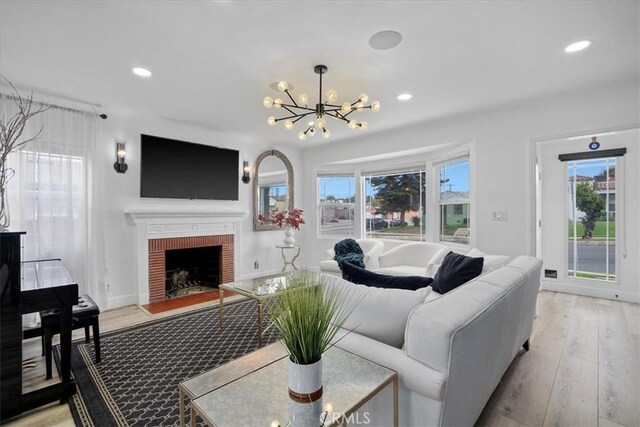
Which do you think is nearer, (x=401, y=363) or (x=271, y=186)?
(x=401, y=363)

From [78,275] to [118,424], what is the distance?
2.47 metres

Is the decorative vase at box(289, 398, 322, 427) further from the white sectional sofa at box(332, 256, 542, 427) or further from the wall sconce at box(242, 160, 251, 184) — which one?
the wall sconce at box(242, 160, 251, 184)

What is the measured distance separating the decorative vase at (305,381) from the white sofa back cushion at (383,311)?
17.4 inches

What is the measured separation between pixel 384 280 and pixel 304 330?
2.96 feet

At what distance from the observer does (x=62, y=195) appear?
11.2 ft

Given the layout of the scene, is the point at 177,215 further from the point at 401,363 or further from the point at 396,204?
the point at 401,363

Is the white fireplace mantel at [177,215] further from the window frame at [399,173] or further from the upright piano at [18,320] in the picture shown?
the window frame at [399,173]

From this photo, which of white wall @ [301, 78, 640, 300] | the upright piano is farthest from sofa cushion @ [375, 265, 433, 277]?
the upright piano

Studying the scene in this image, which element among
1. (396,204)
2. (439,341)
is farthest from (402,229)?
(439,341)

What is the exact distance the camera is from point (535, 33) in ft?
7.16

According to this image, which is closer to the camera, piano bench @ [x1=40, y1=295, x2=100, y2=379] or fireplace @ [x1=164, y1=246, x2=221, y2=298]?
piano bench @ [x1=40, y1=295, x2=100, y2=379]

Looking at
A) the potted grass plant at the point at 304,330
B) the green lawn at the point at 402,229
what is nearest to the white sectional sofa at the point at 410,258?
the green lawn at the point at 402,229

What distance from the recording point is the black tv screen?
4117mm

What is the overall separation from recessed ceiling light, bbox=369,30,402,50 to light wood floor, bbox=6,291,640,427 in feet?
8.56
